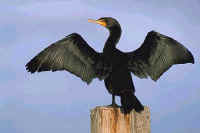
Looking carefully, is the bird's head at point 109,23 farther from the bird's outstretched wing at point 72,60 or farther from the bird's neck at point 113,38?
the bird's outstretched wing at point 72,60

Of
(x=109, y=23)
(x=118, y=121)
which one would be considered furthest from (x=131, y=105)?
(x=109, y=23)

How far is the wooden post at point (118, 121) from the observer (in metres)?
3.99

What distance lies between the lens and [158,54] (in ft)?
19.2

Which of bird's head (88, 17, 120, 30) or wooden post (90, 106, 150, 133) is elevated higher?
bird's head (88, 17, 120, 30)

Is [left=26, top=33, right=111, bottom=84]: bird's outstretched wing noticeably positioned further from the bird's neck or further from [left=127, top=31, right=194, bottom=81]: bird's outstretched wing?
[left=127, top=31, right=194, bottom=81]: bird's outstretched wing

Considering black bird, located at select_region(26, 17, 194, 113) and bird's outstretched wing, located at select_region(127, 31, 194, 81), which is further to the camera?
bird's outstretched wing, located at select_region(127, 31, 194, 81)

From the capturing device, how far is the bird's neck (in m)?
5.80

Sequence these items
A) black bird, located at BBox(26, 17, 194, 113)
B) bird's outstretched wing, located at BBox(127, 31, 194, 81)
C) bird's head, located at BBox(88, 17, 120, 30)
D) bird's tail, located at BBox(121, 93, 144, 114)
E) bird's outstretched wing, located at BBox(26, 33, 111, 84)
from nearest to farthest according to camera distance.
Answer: bird's tail, located at BBox(121, 93, 144, 114) < black bird, located at BBox(26, 17, 194, 113) < bird's outstretched wing, located at BBox(26, 33, 111, 84) < bird's outstretched wing, located at BBox(127, 31, 194, 81) < bird's head, located at BBox(88, 17, 120, 30)

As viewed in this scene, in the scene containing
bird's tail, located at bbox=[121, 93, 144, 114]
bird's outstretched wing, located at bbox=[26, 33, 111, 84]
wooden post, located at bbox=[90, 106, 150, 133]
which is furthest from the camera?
bird's outstretched wing, located at bbox=[26, 33, 111, 84]

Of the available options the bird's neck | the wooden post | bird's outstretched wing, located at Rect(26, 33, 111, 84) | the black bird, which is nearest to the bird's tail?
the wooden post

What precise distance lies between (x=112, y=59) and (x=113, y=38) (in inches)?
17.5

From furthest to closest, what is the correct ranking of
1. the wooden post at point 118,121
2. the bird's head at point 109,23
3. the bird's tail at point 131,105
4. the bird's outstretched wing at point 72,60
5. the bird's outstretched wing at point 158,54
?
the bird's head at point 109,23 < the bird's outstretched wing at point 158,54 < the bird's outstretched wing at point 72,60 < the bird's tail at point 131,105 < the wooden post at point 118,121

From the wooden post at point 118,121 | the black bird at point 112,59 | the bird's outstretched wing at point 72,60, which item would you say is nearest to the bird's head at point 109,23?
the black bird at point 112,59

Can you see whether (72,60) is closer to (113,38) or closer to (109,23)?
(113,38)
